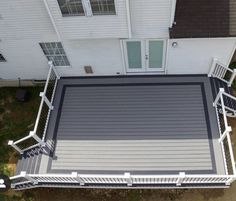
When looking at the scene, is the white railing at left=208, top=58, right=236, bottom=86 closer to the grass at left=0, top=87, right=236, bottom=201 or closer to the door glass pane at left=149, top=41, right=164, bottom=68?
the grass at left=0, top=87, right=236, bottom=201

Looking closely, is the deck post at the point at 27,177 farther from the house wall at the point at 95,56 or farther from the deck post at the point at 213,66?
the deck post at the point at 213,66

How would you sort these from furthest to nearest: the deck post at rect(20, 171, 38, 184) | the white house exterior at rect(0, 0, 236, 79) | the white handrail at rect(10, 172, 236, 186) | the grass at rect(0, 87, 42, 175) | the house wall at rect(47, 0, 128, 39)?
the grass at rect(0, 87, 42, 175) → the deck post at rect(20, 171, 38, 184) → the white handrail at rect(10, 172, 236, 186) → the white house exterior at rect(0, 0, 236, 79) → the house wall at rect(47, 0, 128, 39)

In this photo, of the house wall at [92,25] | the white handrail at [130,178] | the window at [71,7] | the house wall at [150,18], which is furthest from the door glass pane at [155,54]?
the white handrail at [130,178]

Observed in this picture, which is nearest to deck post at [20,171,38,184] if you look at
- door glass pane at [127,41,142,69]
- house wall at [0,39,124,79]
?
house wall at [0,39,124,79]

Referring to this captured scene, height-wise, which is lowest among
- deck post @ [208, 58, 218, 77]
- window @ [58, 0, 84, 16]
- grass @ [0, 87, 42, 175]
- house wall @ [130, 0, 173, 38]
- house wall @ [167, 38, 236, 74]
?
grass @ [0, 87, 42, 175]

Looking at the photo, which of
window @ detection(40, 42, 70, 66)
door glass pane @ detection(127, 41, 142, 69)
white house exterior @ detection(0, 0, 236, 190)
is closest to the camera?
white house exterior @ detection(0, 0, 236, 190)
